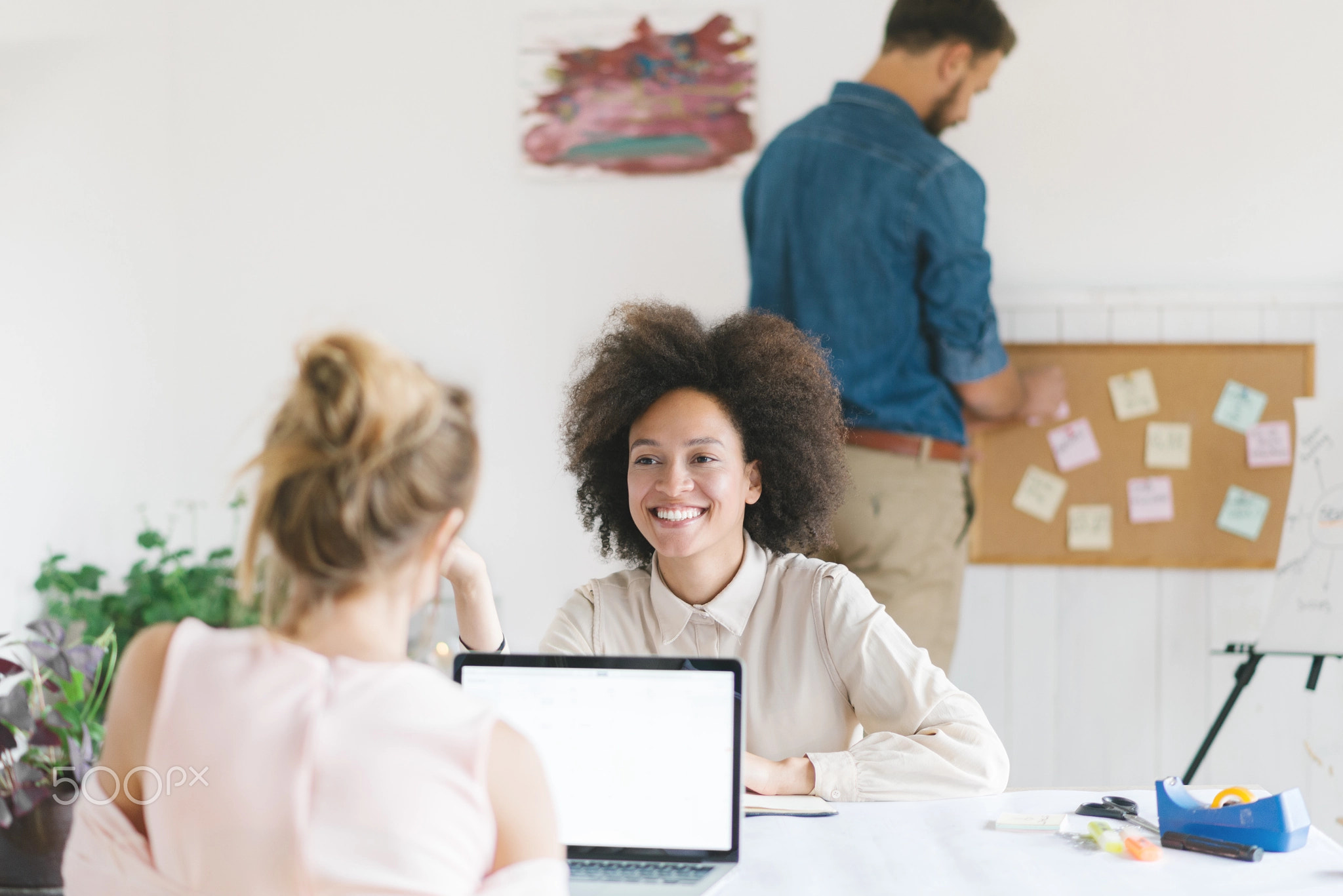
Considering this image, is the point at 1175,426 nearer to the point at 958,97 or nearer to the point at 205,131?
the point at 958,97

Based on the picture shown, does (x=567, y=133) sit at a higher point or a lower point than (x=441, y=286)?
higher

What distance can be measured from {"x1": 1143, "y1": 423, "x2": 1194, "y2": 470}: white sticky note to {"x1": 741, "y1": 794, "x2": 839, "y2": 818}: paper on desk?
1.82 meters

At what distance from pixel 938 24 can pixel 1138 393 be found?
103cm

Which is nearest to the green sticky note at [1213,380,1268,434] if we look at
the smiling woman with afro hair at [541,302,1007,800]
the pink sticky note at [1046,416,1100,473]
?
the pink sticky note at [1046,416,1100,473]

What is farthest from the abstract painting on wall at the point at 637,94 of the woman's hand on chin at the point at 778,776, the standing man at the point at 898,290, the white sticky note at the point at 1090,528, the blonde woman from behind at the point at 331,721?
the blonde woman from behind at the point at 331,721

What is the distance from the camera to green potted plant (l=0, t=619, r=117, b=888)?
1.17m

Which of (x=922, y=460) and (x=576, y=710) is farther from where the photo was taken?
(x=922, y=460)

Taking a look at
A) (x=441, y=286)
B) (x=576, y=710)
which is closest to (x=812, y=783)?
(x=576, y=710)

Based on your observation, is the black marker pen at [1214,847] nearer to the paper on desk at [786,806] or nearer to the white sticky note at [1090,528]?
the paper on desk at [786,806]

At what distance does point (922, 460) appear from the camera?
8.80ft

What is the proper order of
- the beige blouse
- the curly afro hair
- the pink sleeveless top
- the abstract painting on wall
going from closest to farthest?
1. the pink sleeveless top
2. the beige blouse
3. the curly afro hair
4. the abstract painting on wall

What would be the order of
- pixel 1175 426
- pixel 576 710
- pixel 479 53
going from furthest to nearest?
pixel 479 53 → pixel 1175 426 → pixel 576 710

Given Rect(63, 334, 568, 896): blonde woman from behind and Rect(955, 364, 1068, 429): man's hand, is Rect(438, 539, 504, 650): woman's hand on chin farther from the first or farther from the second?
Rect(955, 364, 1068, 429): man's hand

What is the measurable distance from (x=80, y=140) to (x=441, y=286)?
3.06 feet
